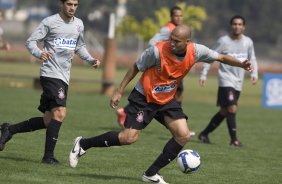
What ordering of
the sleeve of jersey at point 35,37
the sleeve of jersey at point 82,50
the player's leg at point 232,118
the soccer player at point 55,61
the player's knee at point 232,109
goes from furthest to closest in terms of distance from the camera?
the player's knee at point 232,109, the player's leg at point 232,118, the sleeve of jersey at point 82,50, the soccer player at point 55,61, the sleeve of jersey at point 35,37

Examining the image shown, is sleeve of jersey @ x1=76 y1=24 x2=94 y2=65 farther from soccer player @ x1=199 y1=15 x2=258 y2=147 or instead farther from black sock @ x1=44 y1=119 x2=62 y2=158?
soccer player @ x1=199 y1=15 x2=258 y2=147

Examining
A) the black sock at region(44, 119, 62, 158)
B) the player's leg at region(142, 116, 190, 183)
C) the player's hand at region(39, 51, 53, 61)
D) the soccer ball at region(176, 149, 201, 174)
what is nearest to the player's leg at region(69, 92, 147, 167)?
the player's leg at region(142, 116, 190, 183)

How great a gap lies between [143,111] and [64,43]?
1.83 m

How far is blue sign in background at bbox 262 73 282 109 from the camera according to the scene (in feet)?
85.7

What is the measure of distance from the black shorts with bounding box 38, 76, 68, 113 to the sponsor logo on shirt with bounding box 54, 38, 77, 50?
0.44 m

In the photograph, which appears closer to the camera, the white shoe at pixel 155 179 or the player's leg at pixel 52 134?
the white shoe at pixel 155 179

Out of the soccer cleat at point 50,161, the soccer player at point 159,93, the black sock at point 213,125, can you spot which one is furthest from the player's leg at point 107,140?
the black sock at point 213,125

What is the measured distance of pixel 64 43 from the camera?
35.2 ft

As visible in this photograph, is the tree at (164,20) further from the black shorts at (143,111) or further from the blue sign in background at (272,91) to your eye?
the black shorts at (143,111)

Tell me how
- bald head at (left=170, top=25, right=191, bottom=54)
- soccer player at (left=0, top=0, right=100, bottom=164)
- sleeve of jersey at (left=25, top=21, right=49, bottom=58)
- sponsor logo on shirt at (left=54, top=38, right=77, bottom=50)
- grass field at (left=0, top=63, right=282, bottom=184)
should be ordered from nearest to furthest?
bald head at (left=170, top=25, right=191, bottom=54)
grass field at (left=0, top=63, right=282, bottom=184)
sleeve of jersey at (left=25, top=21, right=49, bottom=58)
soccer player at (left=0, top=0, right=100, bottom=164)
sponsor logo on shirt at (left=54, top=38, right=77, bottom=50)

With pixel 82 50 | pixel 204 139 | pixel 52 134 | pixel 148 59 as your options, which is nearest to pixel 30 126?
pixel 52 134

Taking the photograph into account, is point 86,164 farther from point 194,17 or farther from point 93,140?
point 194,17

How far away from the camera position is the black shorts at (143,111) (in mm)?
9438

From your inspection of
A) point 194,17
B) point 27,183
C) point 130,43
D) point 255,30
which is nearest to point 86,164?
point 27,183
